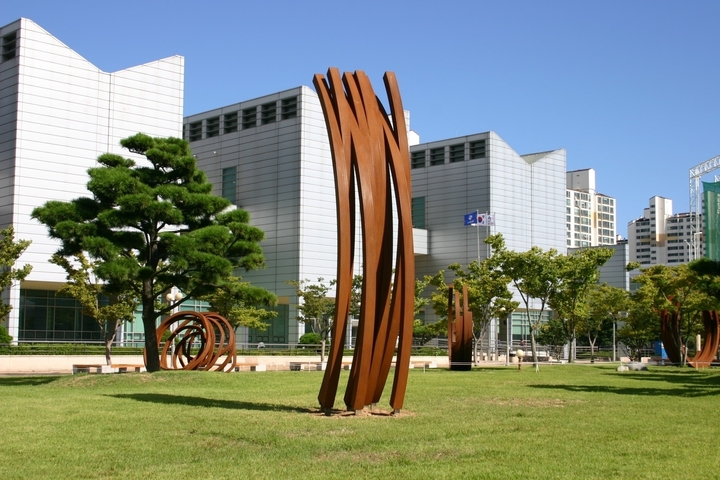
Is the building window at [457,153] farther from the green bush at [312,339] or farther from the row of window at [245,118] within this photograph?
the green bush at [312,339]

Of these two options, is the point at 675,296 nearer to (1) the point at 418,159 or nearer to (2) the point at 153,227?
(2) the point at 153,227

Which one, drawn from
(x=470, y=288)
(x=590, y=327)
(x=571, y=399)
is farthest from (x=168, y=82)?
(x=571, y=399)

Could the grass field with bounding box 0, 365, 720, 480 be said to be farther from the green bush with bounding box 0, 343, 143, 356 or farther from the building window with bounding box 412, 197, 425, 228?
the building window with bounding box 412, 197, 425, 228

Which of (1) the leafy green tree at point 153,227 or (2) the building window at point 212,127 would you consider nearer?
(1) the leafy green tree at point 153,227

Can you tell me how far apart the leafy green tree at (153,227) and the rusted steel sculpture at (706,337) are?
68.7 ft

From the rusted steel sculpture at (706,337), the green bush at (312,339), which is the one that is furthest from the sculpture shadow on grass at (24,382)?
the green bush at (312,339)

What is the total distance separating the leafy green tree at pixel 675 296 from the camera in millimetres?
37062

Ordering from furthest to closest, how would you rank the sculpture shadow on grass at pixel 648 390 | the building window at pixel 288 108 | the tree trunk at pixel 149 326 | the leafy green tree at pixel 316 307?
the building window at pixel 288 108 → the leafy green tree at pixel 316 307 → the tree trunk at pixel 149 326 → the sculpture shadow on grass at pixel 648 390

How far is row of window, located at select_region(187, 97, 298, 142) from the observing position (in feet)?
203

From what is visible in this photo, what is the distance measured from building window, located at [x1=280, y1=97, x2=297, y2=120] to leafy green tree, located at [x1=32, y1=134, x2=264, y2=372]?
3784 centimetres

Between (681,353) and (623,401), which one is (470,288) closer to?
(681,353)

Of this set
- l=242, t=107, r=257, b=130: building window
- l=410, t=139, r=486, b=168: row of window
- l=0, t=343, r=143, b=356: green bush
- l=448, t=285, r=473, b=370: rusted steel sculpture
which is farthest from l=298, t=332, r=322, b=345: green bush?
l=410, t=139, r=486, b=168: row of window

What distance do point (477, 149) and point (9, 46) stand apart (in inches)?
1471

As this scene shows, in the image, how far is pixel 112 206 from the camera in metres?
22.5
